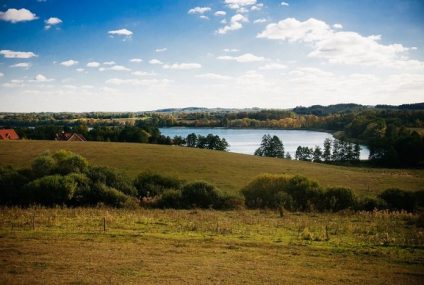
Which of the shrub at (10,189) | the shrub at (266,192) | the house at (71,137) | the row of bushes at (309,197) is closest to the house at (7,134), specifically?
the house at (71,137)

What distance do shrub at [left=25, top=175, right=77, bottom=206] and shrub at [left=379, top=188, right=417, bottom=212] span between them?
105 ft

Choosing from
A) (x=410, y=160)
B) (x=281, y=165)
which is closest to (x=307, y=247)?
(x=281, y=165)

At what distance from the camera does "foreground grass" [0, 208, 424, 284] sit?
45.1 ft

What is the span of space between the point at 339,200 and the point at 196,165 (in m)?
31.2

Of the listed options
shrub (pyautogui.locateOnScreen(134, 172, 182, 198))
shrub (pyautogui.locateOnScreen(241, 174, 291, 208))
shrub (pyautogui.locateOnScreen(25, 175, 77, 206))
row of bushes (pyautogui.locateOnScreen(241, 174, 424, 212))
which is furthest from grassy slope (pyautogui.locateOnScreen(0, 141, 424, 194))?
shrub (pyautogui.locateOnScreen(25, 175, 77, 206))

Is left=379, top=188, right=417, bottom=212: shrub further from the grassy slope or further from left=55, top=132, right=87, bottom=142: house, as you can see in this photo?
left=55, top=132, right=87, bottom=142: house

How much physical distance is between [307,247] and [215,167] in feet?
150

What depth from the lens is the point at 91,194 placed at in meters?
35.9

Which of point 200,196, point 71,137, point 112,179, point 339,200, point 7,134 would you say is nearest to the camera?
point 200,196

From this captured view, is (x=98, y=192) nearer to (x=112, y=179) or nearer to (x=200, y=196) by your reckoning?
(x=112, y=179)

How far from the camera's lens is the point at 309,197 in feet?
127

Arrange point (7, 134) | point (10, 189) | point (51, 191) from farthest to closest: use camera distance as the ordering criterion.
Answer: point (7, 134)
point (10, 189)
point (51, 191)

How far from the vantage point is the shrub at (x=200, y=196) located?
119 ft

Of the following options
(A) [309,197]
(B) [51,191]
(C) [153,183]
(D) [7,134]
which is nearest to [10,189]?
(B) [51,191]
